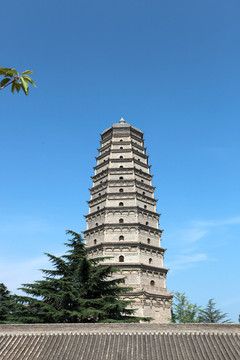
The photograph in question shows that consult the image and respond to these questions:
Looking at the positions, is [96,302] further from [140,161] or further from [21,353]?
[140,161]

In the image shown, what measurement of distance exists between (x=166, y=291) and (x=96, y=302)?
446 inches

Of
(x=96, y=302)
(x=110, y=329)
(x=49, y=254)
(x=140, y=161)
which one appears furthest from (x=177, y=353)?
(x=140, y=161)

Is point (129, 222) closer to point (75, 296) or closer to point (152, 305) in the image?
point (152, 305)

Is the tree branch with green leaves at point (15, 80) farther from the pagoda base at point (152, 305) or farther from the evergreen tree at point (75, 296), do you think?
the pagoda base at point (152, 305)

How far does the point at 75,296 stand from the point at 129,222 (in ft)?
39.1

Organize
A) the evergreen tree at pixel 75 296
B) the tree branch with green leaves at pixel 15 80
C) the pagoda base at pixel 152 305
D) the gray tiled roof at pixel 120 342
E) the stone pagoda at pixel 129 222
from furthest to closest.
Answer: the stone pagoda at pixel 129 222 → the pagoda base at pixel 152 305 → the evergreen tree at pixel 75 296 → the gray tiled roof at pixel 120 342 → the tree branch with green leaves at pixel 15 80

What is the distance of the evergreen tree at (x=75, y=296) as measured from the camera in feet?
54.2

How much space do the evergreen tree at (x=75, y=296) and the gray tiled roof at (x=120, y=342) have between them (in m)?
3.61

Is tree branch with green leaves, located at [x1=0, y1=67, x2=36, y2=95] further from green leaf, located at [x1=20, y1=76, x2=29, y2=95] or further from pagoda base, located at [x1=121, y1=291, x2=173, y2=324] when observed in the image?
pagoda base, located at [x1=121, y1=291, x2=173, y2=324]

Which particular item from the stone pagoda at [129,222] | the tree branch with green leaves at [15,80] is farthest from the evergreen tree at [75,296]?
the tree branch with green leaves at [15,80]

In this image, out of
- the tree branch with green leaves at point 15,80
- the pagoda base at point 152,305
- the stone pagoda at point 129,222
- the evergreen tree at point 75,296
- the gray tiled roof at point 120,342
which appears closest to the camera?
the tree branch with green leaves at point 15,80

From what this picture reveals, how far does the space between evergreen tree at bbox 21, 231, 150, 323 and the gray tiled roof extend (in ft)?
11.9

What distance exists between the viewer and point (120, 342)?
11.7 meters

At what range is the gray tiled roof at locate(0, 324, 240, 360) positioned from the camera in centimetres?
1095
